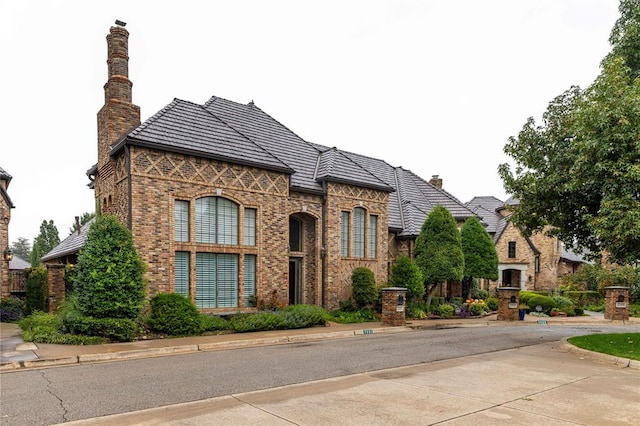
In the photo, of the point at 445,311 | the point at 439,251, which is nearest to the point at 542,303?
the point at 445,311

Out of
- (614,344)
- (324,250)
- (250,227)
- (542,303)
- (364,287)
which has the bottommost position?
(542,303)

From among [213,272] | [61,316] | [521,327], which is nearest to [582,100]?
[521,327]

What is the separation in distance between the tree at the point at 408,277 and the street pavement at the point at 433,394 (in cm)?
900

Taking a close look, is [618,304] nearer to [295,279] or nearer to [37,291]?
[295,279]

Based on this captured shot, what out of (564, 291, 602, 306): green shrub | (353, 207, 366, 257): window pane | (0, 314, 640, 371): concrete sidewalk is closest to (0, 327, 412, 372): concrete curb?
(0, 314, 640, 371): concrete sidewalk

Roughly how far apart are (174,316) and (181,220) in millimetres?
3478

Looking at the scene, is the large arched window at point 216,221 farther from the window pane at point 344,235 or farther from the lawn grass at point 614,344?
the lawn grass at point 614,344

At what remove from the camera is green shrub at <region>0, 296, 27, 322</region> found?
64.4 ft

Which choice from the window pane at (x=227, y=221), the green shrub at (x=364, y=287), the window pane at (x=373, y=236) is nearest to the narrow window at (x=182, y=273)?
the window pane at (x=227, y=221)

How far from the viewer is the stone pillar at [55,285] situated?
57.9 feet

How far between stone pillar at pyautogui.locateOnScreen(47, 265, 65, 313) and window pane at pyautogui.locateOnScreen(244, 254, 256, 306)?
703 centimetres

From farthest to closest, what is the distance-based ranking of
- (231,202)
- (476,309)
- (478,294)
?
(478,294), (476,309), (231,202)

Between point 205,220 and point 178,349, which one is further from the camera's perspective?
point 205,220

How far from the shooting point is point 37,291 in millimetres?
19641
